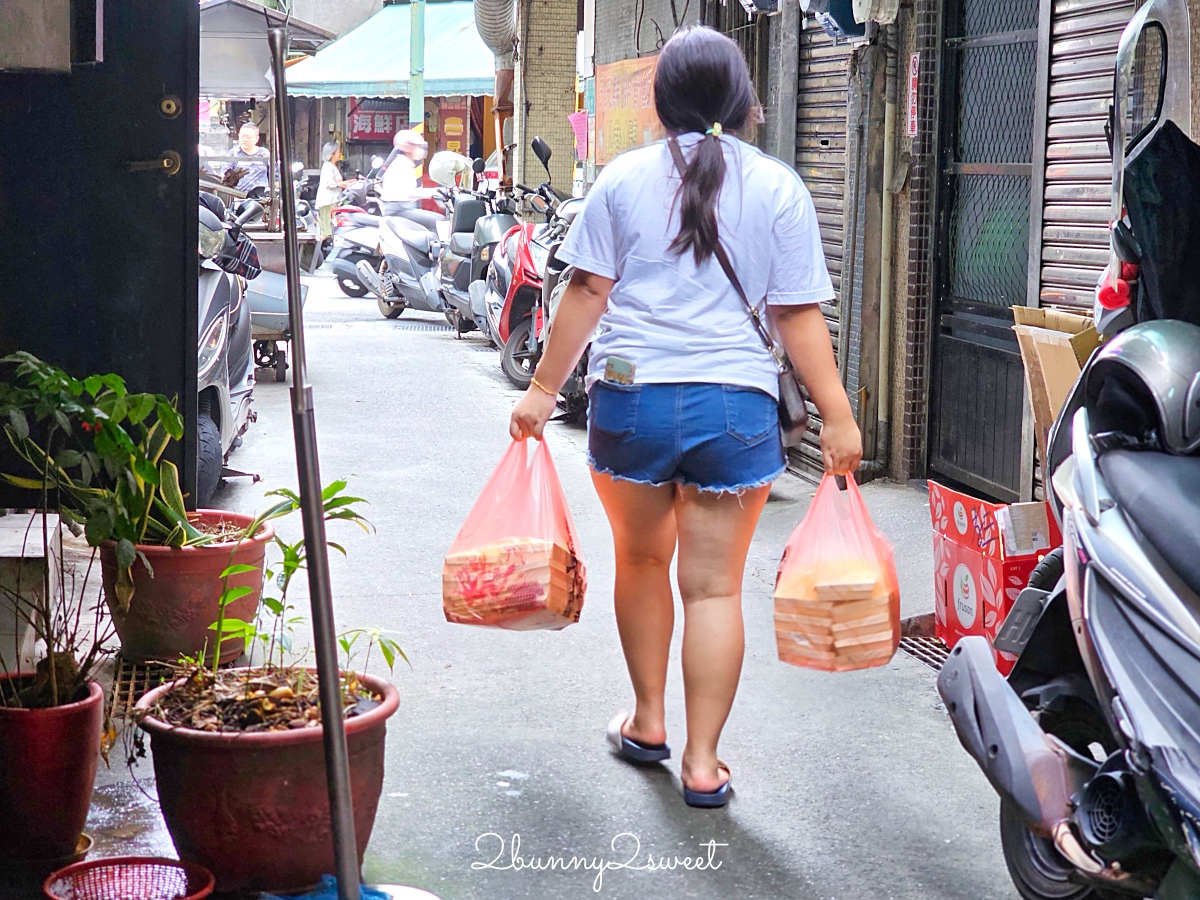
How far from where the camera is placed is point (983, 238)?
258 inches


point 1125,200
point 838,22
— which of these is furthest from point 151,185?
point 838,22

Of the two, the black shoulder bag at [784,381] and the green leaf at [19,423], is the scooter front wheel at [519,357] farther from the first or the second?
the green leaf at [19,423]

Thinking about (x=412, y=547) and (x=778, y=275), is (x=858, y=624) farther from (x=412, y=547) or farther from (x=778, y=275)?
(x=412, y=547)

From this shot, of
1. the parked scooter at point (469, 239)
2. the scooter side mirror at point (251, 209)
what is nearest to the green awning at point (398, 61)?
the parked scooter at point (469, 239)

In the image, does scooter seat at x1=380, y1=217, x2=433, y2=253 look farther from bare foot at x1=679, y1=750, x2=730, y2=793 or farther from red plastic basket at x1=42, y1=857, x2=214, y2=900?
red plastic basket at x1=42, y1=857, x2=214, y2=900

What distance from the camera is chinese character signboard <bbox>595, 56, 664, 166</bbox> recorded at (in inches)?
433

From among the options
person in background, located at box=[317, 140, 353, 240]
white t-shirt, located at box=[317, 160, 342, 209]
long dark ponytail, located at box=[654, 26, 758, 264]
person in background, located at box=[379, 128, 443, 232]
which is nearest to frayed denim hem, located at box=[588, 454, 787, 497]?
long dark ponytail, located at box=[654, 26, 758, 264]

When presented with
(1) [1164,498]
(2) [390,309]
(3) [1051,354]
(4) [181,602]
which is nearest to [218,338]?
(4) [181,602]

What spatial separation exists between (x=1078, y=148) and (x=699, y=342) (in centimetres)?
254

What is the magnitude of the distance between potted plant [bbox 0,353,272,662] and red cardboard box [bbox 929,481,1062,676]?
211cm

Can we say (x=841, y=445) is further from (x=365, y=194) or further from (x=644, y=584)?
(x=365, y=194)

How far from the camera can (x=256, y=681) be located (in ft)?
10.6

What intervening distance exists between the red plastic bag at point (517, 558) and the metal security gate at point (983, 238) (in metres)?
2.84

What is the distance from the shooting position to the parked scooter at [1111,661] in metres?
2.31
